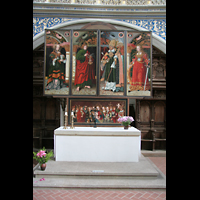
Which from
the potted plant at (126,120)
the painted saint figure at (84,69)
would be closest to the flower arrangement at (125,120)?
the potted plant at (126,120)

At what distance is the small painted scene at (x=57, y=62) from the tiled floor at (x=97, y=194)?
10.2ft

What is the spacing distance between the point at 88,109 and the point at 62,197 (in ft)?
10.4

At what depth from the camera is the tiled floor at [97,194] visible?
4.30 m

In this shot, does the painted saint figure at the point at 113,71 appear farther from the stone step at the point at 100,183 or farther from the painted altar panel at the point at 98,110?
the stone step at the point at 100,183

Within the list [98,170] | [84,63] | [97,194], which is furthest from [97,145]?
[84,63]

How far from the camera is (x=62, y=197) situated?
4.29 m

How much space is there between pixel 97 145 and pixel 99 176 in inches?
45.1

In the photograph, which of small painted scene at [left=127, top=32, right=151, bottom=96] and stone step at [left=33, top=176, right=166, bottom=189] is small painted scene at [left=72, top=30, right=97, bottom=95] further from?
stone step at [left=33, top=176, right=166, bottom=189]

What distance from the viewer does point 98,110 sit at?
6.80 metres

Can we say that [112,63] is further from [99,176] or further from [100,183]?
[100,183]

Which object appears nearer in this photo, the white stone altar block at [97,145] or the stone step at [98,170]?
the stone step at [98,170]
